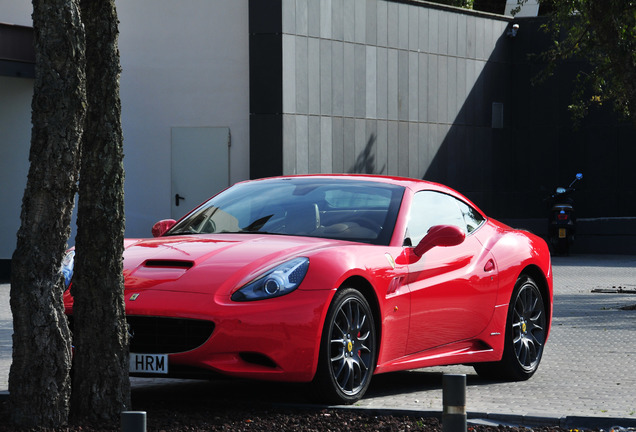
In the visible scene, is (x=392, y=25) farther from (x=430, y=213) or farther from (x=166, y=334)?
(x=166, y=334)

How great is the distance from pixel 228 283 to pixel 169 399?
0.97 m

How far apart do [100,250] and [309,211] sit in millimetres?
2327

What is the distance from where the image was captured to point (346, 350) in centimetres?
704

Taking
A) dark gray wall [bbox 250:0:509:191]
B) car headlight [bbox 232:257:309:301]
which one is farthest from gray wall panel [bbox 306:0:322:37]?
car headlight [bbox 232:257:309:301]

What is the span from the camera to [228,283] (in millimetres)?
6793

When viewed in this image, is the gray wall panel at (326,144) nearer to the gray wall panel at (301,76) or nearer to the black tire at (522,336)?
the gray wall panel at (301,76)

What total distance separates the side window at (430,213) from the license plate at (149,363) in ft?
6.63

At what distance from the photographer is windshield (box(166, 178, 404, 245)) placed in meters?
7.86

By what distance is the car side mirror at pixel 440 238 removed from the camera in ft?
25.0

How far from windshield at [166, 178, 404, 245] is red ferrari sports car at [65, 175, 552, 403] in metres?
0.01

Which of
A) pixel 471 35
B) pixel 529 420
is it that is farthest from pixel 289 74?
pixel 529 420

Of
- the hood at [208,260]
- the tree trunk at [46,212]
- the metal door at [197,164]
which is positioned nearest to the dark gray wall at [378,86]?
the metal door at [197,164]

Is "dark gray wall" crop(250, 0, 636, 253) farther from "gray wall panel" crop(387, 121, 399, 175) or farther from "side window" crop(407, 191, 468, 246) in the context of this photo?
"side window" crop(407, 191, 468, 246)

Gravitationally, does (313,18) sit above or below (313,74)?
above
